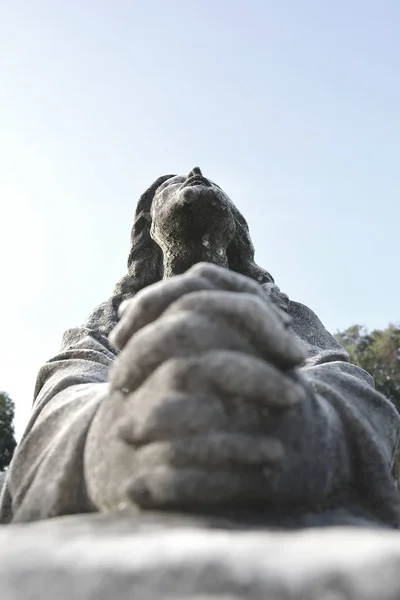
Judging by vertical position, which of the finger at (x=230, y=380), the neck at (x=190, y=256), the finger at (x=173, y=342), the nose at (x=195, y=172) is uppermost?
the nose at (x=195, y=172)

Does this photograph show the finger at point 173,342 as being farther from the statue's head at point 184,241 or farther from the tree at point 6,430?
the tree at point 6,430

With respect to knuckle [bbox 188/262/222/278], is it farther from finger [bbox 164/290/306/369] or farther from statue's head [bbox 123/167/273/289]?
statue's head [bbox 123/167/273/289]

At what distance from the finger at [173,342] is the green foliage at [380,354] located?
17848 millimetres

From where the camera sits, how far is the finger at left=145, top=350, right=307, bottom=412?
126 cm

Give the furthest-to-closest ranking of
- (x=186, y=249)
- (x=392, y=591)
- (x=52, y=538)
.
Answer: (x=186, y=249) < (x=52, y=538) < (x=392, y=591)

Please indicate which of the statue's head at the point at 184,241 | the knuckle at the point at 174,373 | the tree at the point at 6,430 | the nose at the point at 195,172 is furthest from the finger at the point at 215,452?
the tree at the point at 6,430

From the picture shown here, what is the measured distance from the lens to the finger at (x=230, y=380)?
126cm

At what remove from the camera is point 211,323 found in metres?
1.35

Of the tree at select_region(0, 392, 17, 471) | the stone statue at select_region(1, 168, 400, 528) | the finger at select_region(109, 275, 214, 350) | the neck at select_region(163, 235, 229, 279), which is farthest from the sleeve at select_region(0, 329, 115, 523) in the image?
the tree at select_region(0, 392, 17, 471)

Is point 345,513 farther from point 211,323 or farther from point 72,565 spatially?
point 72,565

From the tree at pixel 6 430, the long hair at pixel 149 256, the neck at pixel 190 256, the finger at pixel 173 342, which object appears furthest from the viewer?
the tree at pixel 6 430

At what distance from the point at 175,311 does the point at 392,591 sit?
0.74 metres

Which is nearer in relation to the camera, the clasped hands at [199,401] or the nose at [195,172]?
the clasped hands at [199,401]

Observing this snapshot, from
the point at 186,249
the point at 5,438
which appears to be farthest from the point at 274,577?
the point at 5,438
